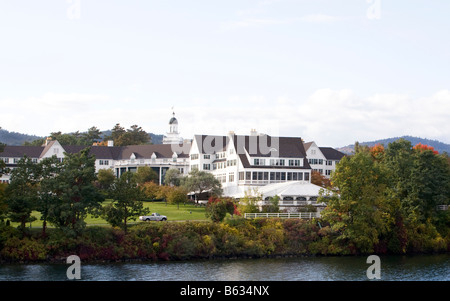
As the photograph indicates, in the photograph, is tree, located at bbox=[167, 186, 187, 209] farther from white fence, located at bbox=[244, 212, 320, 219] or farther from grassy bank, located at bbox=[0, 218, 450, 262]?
grassy bank, located at bbox=[0, 218, 450, 262]

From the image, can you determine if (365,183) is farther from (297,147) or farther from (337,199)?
(297,147)

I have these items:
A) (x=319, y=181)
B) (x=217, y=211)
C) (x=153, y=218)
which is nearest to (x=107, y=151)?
(x=319, y=181)

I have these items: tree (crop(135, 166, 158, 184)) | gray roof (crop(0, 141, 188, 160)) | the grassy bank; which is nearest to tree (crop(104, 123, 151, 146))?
gray roof (crop(0, 141, 188, 160))

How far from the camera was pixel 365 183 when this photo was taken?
6575 centimetres

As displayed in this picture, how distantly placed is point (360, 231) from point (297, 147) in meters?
29.5

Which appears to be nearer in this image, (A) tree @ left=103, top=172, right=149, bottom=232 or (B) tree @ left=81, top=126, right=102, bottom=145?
(A) tree @ left=103, top=172, right=149, bottom=232

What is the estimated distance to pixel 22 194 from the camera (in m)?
58.0

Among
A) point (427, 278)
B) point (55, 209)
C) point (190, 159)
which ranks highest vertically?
point (190, 159)

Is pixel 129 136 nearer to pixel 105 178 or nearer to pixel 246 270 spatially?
pixel 105 178

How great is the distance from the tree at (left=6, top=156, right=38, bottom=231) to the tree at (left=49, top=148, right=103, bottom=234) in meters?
2.03

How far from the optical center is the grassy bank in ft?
181

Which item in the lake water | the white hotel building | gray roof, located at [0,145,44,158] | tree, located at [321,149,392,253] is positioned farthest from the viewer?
gray roof, located at [0,145,44,158]

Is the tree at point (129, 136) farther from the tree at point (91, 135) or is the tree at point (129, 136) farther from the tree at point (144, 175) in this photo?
the tree at point (144, 175)
